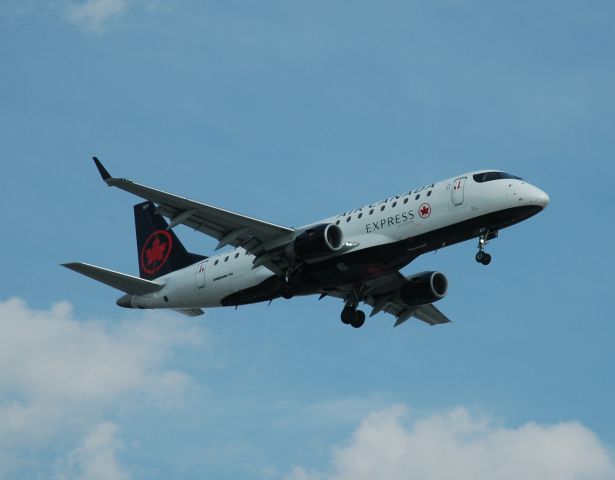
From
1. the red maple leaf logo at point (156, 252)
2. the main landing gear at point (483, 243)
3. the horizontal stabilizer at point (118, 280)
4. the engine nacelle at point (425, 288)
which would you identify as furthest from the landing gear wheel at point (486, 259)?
the red maple leaf logo at point (156, 252)

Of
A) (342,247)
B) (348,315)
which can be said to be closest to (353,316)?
(348,315)

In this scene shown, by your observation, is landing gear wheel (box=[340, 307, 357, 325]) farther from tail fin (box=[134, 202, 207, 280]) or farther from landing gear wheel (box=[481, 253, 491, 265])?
landing gear wheel (box=[481, 253, 491, 265])

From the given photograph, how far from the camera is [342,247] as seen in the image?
156 feet

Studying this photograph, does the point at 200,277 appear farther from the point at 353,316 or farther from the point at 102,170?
the point at 102,170

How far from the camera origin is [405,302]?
2093 inches

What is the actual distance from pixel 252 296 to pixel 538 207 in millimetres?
12864

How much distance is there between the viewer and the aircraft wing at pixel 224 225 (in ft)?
151

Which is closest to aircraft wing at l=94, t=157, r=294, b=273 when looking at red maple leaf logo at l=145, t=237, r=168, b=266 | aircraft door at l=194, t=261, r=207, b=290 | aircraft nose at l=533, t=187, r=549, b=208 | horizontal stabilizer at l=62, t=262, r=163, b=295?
aircraft door at l=194, t=261, r=207, b=290

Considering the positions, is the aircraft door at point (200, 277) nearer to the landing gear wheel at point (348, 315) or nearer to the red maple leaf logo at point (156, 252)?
the red maple leaf logo at point (156, 252)

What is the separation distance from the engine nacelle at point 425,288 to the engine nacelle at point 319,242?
683cm

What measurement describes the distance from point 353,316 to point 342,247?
19.6ft

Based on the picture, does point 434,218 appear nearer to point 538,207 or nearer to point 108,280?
point 538,207

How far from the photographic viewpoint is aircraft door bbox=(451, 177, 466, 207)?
46250mm

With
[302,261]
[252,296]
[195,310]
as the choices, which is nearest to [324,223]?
[302,261]
